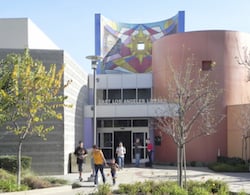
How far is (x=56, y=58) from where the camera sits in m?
22.8

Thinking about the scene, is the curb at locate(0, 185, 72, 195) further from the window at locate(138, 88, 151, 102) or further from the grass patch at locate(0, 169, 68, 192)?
the window at locate(138, 88, 151, 102)

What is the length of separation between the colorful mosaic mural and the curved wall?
85.1ft

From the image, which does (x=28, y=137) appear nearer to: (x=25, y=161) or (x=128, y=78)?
(x=25, y=161)

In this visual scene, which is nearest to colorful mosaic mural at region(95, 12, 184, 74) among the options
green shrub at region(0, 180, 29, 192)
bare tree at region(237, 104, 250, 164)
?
bare tree at region(237, 104, 250, 164)

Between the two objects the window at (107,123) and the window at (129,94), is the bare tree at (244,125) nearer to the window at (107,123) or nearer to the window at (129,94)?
the window at (129,94)

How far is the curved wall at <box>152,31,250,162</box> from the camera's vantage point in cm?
2914

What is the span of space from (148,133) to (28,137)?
1082cm

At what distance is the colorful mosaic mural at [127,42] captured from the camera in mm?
56219

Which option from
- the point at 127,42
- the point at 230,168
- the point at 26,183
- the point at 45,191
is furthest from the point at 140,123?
the point at 127,42

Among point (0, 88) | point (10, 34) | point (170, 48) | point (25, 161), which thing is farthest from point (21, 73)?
point (170, 48)

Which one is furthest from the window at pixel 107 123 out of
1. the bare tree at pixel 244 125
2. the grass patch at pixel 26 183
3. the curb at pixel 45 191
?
the curb at pixel 45 191

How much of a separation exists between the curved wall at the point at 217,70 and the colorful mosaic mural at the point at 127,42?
25.9 meters

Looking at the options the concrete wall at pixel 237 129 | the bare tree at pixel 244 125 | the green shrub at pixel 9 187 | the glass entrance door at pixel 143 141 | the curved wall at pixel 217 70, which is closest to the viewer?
the green shrub at pixel 9 187

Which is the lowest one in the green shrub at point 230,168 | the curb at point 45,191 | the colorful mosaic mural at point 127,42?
the green shrub at point 230,168
